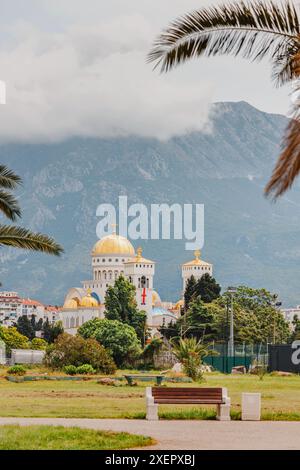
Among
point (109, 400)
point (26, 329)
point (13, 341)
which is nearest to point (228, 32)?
point (109, 400)

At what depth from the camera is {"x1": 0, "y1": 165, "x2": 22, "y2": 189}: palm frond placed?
2102cm

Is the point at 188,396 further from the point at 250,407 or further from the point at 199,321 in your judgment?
the point at 199,321

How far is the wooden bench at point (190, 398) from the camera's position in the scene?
72.5 feet

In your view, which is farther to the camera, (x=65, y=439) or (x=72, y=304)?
(x=72, y=304)

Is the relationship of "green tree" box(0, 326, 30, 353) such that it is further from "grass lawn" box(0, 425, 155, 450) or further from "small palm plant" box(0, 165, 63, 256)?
"grass lawn" box(0, 425, 155, 450)

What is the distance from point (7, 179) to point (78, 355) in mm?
31250

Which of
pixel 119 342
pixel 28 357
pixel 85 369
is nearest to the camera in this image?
pixel 85 369

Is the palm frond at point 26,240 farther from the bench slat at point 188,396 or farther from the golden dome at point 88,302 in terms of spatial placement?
the golden dome at point 88,302

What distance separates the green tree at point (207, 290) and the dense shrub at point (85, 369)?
53.6m

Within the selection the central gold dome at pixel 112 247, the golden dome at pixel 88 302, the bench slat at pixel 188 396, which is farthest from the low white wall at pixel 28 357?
the central gold dome at pixel 112 247

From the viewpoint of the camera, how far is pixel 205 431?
19297mm
